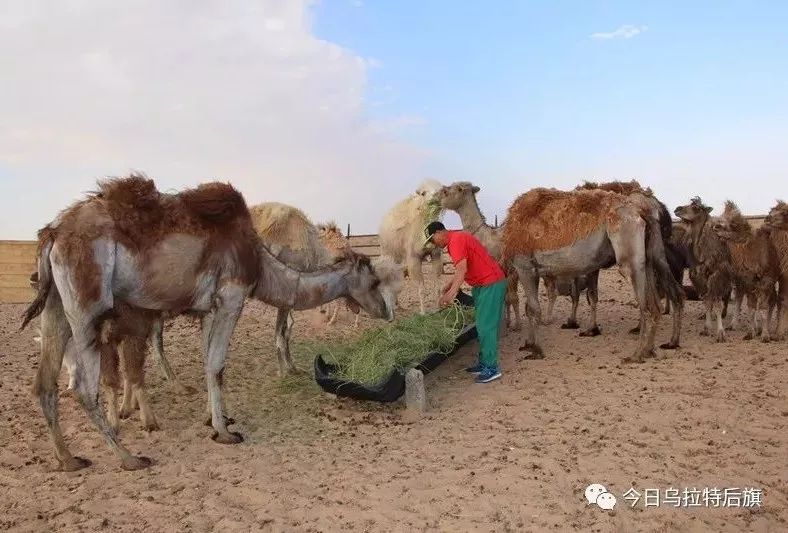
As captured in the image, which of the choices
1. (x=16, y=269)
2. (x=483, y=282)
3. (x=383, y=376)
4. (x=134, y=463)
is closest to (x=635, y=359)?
(x=483, y=282)

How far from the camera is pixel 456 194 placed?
1184 centimetres

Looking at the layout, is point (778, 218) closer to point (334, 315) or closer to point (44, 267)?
point (334, 315)

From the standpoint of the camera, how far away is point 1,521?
205 inches

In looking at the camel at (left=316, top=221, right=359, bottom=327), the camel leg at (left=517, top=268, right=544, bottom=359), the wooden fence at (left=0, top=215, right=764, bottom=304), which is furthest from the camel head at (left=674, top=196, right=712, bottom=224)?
the wooden fence at (left=0, top=215, right=764, bottom=304)

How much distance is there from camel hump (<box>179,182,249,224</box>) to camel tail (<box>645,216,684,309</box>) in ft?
18.9

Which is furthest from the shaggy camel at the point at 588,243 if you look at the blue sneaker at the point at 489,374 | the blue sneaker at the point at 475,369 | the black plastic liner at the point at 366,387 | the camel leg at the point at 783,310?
the black plastic liner at the point at 366,387

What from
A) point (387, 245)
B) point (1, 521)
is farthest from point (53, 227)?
point (387, 245)

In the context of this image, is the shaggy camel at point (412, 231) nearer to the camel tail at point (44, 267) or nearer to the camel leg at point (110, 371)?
the camel leg at point (110, 371)

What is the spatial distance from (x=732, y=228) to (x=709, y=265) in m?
0.67

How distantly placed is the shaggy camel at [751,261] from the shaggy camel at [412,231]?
A: 5474 mm

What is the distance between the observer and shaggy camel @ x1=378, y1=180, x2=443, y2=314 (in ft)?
46.9

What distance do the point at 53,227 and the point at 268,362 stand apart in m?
4.80

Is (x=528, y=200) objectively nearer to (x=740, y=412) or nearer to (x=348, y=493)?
(x=740, y=412)

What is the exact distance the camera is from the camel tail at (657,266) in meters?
9.67
